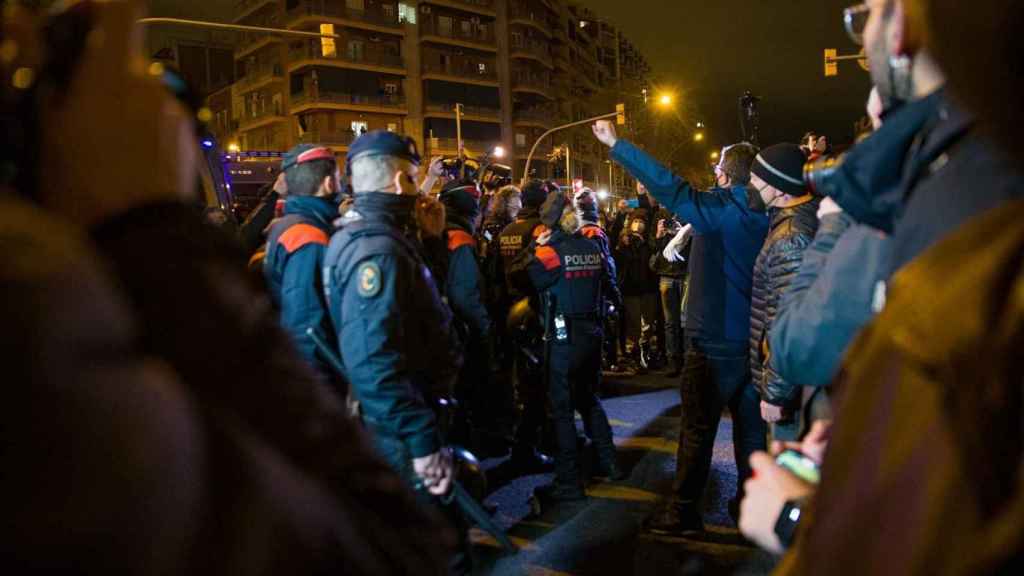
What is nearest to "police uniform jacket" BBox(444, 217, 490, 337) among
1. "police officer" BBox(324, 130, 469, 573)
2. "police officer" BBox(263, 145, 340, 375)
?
"police officer" BBox(263, 145, 340, 375)

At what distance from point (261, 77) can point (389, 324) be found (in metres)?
63.2

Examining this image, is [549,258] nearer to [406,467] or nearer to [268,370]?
[406,467]

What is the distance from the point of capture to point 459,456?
313 centimetres

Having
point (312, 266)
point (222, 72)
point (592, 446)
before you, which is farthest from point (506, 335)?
point (222, 72)

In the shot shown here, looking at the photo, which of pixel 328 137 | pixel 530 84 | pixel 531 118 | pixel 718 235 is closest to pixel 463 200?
pixel 718 235

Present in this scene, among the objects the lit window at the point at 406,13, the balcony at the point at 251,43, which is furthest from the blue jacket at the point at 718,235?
the lit window at the point at 406,13

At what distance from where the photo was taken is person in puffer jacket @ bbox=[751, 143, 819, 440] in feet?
12.0

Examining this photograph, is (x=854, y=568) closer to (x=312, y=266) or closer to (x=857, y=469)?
(x=857, y=469)

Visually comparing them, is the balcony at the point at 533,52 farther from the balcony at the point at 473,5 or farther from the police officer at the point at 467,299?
the police officer at the point at 467,299

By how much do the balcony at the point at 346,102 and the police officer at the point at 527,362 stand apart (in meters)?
52.7

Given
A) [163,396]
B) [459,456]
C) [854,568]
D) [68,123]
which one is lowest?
[459,456]

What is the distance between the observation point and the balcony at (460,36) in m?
61.9

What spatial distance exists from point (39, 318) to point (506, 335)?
19.6ft

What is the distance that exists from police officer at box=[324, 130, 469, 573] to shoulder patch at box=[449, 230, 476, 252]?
2.42 metres
